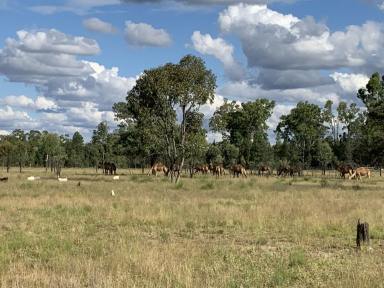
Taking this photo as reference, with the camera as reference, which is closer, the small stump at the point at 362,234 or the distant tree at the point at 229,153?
the small stump at the point at 362,234

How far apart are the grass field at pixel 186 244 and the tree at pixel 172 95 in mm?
23460

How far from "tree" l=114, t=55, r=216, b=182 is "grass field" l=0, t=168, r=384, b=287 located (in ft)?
77.0

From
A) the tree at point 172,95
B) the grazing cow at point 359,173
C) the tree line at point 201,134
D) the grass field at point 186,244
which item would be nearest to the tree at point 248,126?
the tree line at point 201,134

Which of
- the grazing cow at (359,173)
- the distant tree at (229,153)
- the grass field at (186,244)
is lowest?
the grass field at (186,244)

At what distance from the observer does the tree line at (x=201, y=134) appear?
50.6 metres

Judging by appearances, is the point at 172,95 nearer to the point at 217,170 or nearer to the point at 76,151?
the point at 217,170

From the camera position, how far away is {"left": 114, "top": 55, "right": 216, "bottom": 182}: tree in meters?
49.8

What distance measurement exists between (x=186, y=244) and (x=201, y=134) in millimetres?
50915

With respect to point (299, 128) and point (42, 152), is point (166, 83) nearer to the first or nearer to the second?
point (299, 128)

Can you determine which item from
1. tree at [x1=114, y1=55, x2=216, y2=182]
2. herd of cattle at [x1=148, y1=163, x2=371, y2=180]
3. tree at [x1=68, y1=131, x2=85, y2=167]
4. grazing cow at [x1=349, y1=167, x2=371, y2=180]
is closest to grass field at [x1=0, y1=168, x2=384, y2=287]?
tree at [x1=114, y1=55, x2=216, y2=182]

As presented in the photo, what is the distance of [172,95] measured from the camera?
50625 mm

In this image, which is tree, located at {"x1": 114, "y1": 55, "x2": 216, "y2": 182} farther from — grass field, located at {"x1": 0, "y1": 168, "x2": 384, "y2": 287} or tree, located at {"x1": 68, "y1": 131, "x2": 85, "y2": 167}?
tree, located at {"x1": 68, "y1": 131, "x2": 85, "y2": 167}

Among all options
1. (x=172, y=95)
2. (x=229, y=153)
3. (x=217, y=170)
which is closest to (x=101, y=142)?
(x=229, y=153)

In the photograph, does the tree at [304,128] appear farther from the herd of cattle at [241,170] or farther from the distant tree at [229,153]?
the herd of cattle at [241,170]
